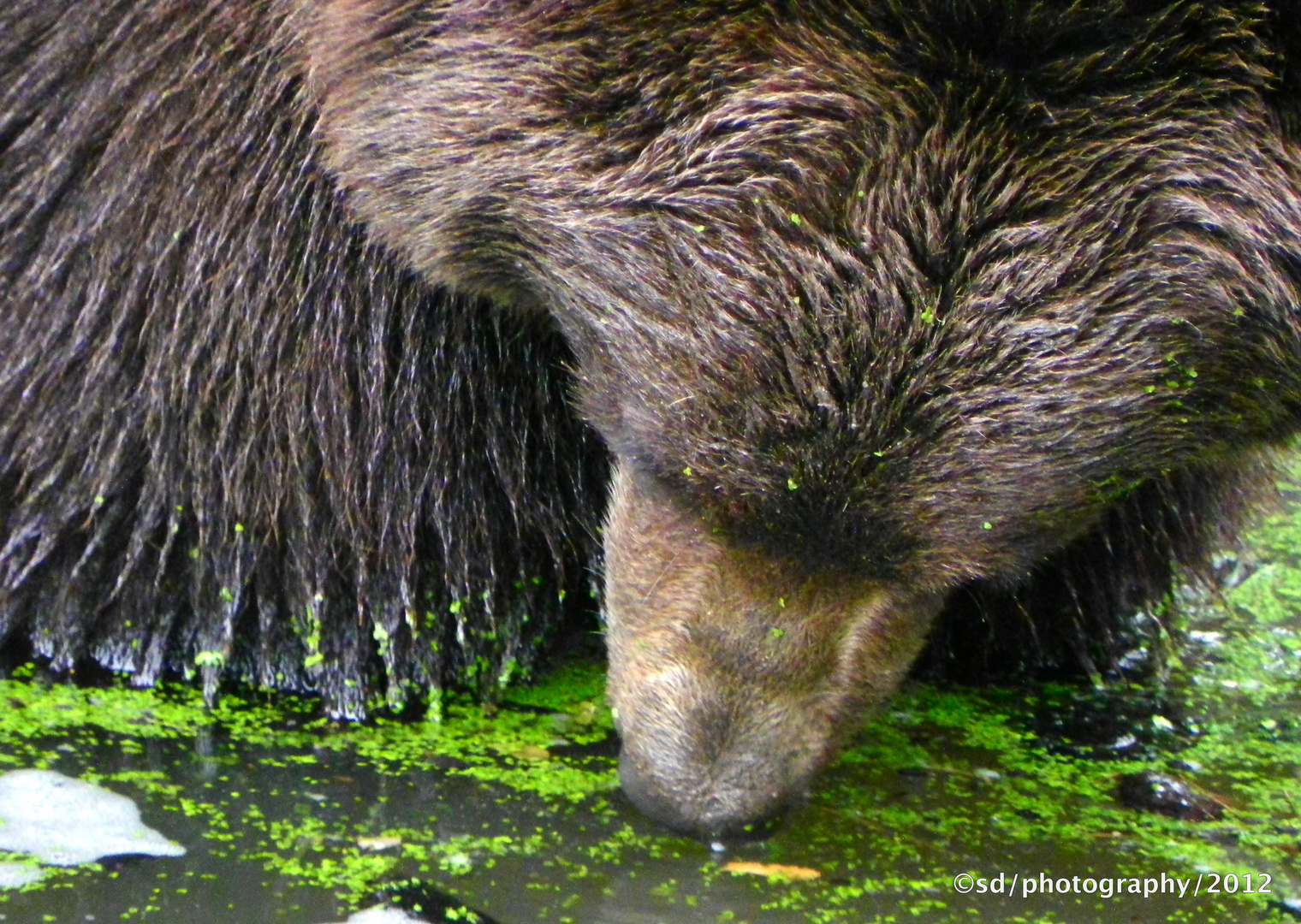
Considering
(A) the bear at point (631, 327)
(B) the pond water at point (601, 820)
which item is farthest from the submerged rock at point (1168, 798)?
(A) the bear at point (631, 327)

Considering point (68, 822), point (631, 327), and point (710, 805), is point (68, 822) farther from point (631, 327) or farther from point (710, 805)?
point (631, 327)

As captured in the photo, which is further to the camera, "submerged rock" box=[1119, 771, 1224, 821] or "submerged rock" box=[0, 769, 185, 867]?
"submerged rock" box=[1119, 771, 1224, 821]

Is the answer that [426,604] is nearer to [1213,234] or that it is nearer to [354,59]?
[354,59]

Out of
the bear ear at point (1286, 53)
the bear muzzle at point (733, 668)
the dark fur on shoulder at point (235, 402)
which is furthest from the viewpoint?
the dark fur on shoulder at point (235, 402)

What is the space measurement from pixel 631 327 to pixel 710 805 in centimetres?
73

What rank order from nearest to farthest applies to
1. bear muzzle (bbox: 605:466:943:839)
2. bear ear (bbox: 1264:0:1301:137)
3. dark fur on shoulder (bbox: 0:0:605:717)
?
bear ear (bbox: 1264:0:1301:137) → bear muzzle (bbox: 605:466:943:839) → dark fur on shoulder (bbox: 0:0:605:717)

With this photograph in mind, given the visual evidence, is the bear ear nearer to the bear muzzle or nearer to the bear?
the bear

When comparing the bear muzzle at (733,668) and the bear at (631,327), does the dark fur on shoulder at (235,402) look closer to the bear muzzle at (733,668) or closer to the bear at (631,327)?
the bear at (631,327)

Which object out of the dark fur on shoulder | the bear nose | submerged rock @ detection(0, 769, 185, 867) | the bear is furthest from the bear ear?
submerged rock @ detection(0, 769, 185, 867)

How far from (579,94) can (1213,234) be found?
877 mm

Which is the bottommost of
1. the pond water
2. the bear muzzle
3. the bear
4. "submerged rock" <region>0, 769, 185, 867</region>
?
"submerged rock" <region>0, 769, 185, 867</region>

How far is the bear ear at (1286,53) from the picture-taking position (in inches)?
80.0

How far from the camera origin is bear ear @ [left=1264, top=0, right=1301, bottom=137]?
6.67 feet

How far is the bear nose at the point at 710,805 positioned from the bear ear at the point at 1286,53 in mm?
1210
